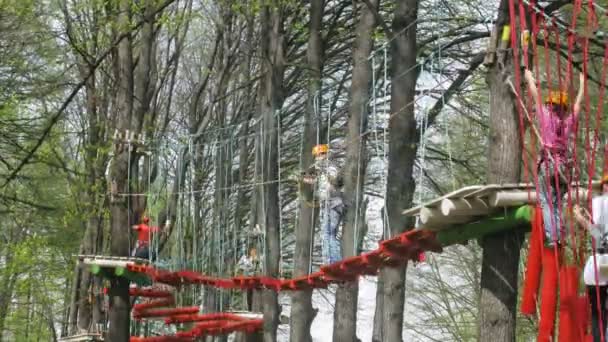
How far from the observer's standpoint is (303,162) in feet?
54.4

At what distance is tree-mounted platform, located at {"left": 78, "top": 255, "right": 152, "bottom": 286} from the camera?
16.6 m

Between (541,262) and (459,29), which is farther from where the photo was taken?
(459,29)

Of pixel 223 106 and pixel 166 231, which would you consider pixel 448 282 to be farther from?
pixel 166 231

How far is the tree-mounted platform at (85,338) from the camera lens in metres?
19.3

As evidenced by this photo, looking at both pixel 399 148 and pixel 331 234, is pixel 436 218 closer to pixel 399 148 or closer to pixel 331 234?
pixel 399 148

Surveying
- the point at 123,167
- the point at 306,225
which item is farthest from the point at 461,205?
the point at 123,167

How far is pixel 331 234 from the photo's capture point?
1355 centimetres

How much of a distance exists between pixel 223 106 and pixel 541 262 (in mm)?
18418

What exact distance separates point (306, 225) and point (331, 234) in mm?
2517

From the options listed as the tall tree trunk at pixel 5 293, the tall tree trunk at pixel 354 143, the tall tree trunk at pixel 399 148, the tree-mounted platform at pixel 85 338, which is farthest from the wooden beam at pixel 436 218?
the tall tree trunk at pixel 5 293

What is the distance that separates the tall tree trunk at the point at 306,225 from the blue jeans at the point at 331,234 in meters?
1.64

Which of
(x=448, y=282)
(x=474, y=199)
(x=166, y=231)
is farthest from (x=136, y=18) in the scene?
(x=448, y=282)

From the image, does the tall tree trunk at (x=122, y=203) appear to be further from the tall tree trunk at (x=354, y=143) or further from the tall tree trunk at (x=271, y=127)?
the tall tree trunk at (x=354, y=143)

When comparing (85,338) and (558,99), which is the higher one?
(558,99)
